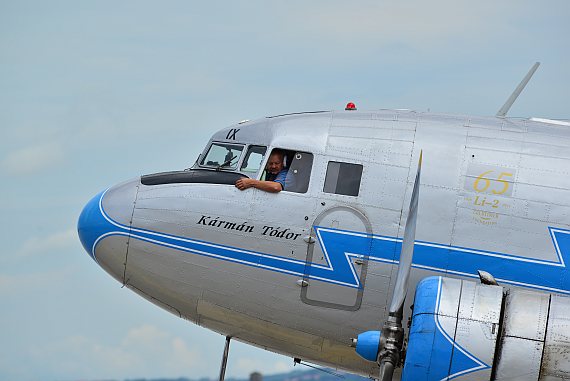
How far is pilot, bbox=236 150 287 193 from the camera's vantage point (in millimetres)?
15588

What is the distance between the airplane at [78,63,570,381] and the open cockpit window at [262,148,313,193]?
0.02 metres

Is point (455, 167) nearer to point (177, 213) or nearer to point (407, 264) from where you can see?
point (407, 264)

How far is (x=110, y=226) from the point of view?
1603cm

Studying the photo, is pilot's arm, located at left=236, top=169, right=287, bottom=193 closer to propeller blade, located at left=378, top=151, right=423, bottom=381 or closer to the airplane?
the airplane

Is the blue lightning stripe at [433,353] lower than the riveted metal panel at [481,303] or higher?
lower

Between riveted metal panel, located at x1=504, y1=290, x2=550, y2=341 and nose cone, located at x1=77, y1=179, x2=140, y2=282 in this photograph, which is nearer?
riveted metal panel, located at x1=504, y1=290, x2=550, y2=341

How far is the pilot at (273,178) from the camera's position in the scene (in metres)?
15.6

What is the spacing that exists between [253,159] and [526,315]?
16.2ft

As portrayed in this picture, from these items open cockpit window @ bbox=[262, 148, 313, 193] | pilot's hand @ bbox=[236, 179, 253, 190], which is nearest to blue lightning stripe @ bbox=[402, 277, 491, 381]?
open cockpit window @ bbox=[262, 148, 313, 193]

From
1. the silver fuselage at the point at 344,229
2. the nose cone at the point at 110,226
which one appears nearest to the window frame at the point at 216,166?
the silver fuselage at the point at 344,229

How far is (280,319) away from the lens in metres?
15.6

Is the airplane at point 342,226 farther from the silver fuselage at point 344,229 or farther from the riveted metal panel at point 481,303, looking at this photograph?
the riveted metal panel at point 481,303

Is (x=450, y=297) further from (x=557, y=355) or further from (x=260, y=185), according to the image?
(x=260, y=185)

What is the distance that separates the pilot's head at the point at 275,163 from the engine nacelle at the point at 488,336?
11.5ft
